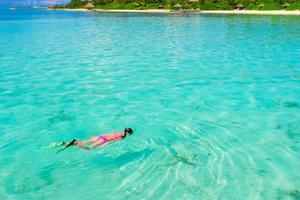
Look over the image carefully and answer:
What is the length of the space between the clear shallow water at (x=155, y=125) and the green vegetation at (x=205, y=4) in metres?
44.8

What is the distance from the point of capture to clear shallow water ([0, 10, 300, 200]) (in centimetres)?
711

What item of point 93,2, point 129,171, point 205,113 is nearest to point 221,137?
point 205,113

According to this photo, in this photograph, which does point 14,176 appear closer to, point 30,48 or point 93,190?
point 93,190

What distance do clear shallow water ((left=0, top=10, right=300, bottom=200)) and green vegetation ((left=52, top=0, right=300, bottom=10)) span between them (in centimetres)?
4480

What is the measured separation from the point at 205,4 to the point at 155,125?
69.1m

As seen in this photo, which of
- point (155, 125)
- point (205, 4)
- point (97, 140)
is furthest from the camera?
point (205, 4)

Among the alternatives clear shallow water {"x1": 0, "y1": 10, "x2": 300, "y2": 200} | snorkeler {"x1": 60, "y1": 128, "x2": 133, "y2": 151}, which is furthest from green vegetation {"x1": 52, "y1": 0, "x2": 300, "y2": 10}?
snorkeler {"x1": 60, "y1": 128, "x2": 133, "y2": 151}

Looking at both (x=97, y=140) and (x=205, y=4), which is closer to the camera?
(x=97, y=140)

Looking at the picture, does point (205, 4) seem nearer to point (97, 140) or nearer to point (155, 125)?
point (155, 125)

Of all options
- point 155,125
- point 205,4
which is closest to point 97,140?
point 155,125

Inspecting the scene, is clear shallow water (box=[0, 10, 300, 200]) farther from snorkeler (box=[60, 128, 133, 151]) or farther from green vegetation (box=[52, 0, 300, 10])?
green vegetation (box=[52, 0, 300, 10])

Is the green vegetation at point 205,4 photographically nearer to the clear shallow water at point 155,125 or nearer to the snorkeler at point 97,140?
the clear shallow water at point 155,125

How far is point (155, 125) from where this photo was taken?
10.2 metres

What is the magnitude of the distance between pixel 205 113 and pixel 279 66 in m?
8.23
